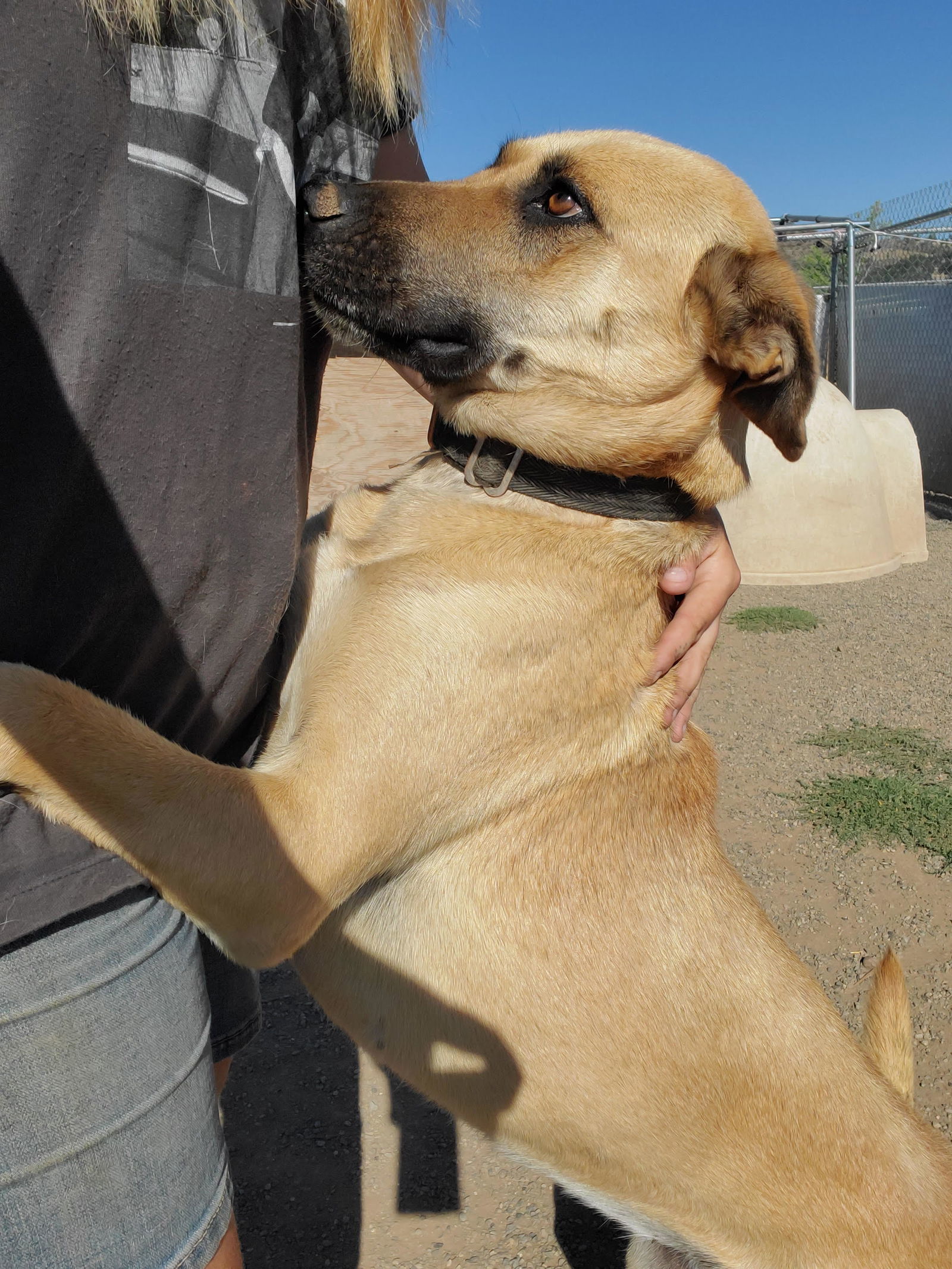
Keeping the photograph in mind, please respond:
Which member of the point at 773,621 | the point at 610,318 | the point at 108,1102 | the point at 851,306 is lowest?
the point at 773,621

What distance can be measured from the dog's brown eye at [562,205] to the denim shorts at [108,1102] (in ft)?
5.48

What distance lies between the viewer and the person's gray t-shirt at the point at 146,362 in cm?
106

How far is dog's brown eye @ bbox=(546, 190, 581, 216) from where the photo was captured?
2.09m

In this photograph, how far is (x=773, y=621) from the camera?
746 cm

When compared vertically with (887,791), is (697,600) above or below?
above

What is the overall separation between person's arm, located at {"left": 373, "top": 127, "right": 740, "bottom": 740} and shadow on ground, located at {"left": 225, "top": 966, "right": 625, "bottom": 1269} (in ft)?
5.40

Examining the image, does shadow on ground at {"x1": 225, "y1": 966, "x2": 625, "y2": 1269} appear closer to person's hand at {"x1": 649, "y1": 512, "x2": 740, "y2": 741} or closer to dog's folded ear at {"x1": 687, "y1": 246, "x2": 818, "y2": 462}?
person's hand at {"x1": 649, "y1": 512, "x2": 740, "y2": 741}

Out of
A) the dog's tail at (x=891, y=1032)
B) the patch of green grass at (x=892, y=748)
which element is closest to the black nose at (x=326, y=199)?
the dog's tail at (x=891, y=1032)

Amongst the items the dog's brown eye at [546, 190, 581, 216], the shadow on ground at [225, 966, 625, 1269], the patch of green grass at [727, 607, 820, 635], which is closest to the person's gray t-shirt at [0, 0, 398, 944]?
the dog's brown eye at [546, 190, 581, 216]

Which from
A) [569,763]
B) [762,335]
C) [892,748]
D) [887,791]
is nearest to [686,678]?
[569,763]

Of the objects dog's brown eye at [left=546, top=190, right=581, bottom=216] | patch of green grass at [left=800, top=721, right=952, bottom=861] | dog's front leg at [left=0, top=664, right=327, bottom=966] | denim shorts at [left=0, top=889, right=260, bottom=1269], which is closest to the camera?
denim shorts at [left=0, top=889, right=260, bottom=1269]

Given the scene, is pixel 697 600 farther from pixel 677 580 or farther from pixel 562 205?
pixel 562 205

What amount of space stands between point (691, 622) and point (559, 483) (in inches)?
16.2

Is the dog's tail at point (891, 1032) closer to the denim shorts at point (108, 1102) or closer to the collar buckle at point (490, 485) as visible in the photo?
the collar buckle at point (490, 485)
